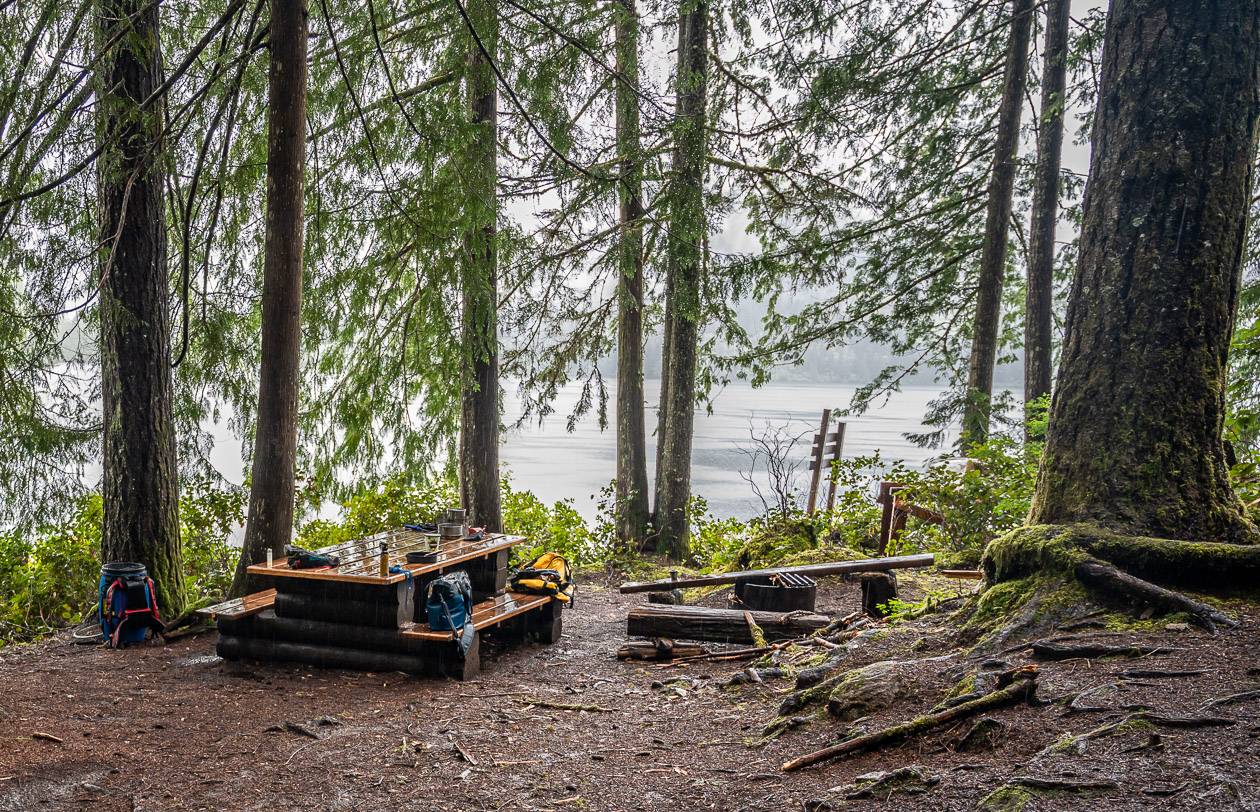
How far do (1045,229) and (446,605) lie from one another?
345 inches

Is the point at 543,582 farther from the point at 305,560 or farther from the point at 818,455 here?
the point at 818,455

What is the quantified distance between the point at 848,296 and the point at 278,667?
9651 mm

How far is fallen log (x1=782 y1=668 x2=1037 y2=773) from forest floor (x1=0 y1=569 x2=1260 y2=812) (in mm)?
41

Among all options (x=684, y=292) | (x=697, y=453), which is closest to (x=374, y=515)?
(x=684, y=292)

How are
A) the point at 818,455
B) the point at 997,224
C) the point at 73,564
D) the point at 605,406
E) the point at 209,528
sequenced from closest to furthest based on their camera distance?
the point at 73,564 < the point at 209,528 < the point at 997,224 < the point at 605,406 < the point at 818,455

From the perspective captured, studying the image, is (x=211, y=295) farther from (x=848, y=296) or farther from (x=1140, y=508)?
(x=848, y=296)

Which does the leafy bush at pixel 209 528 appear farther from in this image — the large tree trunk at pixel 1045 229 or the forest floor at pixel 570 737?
the large tree trunk at pixel 1045 229

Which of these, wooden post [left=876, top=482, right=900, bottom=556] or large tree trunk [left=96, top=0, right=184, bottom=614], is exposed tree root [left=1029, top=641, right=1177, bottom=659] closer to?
wooden post [left=876, top=482, right=900, bottom=556]

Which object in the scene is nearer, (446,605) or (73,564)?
(446,605)

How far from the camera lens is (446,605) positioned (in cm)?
539

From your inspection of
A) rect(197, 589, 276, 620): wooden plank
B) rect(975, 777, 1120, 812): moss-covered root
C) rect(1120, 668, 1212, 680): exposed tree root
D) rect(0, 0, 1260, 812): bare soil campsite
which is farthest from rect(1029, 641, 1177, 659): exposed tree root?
rect(197, 589, 276, 620): wooden plank

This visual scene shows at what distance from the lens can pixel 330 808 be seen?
11.0 ft

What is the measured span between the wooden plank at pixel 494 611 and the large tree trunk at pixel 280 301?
1785 mm

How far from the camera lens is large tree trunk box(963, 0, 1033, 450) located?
10703mm
